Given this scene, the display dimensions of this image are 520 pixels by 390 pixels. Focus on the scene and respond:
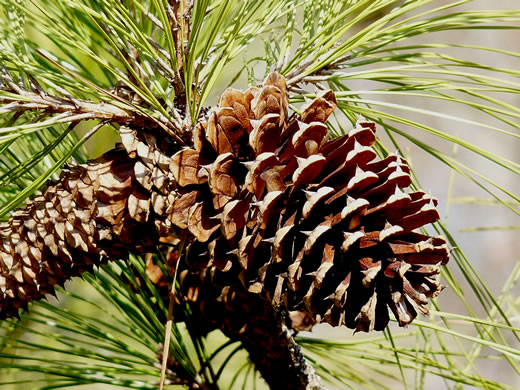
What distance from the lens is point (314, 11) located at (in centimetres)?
43

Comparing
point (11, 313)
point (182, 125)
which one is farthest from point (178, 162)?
point (11, 313)

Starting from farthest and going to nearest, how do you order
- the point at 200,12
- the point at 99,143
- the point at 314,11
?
the point at 99,143 → the point at 314,11 → the point at 200,12

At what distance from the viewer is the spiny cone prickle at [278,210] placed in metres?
0.32

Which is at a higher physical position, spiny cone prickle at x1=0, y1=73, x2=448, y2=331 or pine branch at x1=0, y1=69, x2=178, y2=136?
pine branch at x1=0, y1=69, x2=178, y2=136

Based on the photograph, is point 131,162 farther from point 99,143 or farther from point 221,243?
point 99,143

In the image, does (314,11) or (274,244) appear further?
(314,11)

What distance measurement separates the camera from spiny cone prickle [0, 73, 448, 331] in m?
0.32

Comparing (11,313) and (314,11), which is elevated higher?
(314,11)

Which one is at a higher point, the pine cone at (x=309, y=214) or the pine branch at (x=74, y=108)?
the pine branch at (x=74, y=108)

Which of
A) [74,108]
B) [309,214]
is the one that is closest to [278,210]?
[309,214]

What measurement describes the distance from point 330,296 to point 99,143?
0.52 metres

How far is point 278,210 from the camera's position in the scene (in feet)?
1.10

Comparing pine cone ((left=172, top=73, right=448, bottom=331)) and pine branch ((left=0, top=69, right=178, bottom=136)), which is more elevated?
pine branch ((left=0, top=69, right=178, bottom=136))

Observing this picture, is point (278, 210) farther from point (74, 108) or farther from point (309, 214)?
point (74, 108)
